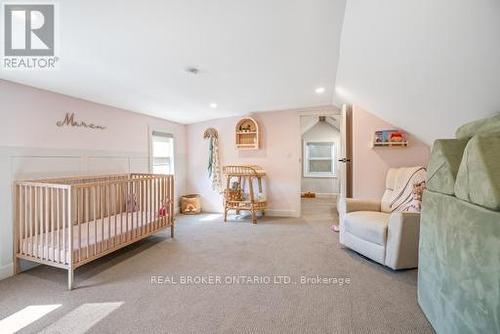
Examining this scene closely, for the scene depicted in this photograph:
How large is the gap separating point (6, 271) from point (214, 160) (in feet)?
10.6

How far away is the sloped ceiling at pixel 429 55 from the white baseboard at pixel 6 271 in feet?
11.7

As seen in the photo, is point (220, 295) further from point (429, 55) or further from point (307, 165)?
point (307, 165)

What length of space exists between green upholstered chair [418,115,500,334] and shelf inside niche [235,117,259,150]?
3.19 m

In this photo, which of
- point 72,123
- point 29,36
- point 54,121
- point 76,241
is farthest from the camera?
point 72,123

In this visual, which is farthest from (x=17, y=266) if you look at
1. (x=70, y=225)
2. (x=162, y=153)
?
(x=162, y=153)

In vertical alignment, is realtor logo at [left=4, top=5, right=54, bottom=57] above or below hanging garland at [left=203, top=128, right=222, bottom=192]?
above

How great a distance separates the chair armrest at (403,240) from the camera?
224 cm

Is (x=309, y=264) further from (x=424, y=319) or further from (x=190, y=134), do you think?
(x=190, y=134)

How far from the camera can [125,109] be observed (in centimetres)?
366

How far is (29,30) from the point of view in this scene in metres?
1.67

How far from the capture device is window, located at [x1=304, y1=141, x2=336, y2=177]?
7.08m

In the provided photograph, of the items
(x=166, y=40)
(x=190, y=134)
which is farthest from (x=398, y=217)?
(x=190, y=134)

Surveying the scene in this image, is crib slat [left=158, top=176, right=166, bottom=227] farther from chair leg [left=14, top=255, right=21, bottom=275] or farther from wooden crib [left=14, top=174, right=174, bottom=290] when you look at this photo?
chair leg [left=14, top=255, right=21, bottom=275]

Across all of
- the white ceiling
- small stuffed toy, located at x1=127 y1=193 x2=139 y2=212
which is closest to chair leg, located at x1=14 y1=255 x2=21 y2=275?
small stuffed toy, located at x1=127 y1=193 x2=139 y2=212
